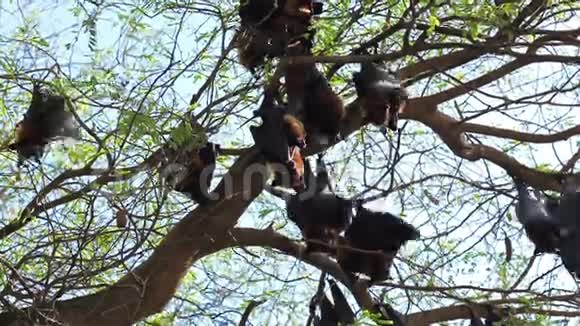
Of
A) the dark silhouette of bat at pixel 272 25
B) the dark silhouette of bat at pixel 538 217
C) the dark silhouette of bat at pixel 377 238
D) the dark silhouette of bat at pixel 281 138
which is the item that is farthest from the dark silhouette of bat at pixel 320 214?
the dark silhouette of bat at pixel 538 217

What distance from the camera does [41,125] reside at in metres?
4.09

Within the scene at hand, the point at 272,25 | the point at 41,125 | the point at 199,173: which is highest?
the point at 272,25

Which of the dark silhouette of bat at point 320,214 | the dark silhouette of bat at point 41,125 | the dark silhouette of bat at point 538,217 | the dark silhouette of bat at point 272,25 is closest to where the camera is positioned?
the dark silhouette of bat at point 41,125

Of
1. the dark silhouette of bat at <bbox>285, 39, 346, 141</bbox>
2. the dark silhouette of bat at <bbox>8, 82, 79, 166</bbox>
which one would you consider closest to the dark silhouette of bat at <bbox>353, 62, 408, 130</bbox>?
the dark silhouette of bat at <bbox>285, 39, 346, 141</bbox>

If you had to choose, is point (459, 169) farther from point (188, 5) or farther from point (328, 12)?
A: point (188, 5)

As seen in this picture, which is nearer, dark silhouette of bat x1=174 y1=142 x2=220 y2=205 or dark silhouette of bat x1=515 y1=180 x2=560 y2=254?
dark silhouette of bat x1=174 y1=142 x2=220 y2=205

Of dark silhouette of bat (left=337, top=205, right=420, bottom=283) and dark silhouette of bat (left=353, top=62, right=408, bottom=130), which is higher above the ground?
dark silhouette of bat (left=353, top=62, right=408, bottom=130)

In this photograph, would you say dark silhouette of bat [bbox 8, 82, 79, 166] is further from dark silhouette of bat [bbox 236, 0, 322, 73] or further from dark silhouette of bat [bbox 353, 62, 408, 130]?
dark silhouette of bat [bbox 353, 62, 408, 130]

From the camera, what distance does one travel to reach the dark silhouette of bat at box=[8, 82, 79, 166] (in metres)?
3.96

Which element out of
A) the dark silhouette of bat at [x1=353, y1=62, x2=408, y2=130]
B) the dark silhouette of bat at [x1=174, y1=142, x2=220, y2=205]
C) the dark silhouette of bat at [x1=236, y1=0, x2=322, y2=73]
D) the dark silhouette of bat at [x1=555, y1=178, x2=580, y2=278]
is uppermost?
the dark silhouette of bat at [x1=236, y1=0, x2=322, y2=73]

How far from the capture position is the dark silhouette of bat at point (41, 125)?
396cm

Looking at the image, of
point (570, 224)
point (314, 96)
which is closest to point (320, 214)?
point (314, 96)

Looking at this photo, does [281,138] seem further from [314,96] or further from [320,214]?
[320,214]

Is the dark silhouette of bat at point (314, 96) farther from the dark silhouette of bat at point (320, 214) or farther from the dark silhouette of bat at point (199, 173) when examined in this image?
the dark silhouette of bat at point (199, 173)
